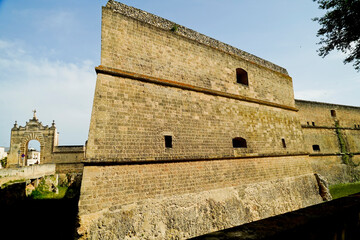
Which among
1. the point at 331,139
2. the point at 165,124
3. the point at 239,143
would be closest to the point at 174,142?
the point at 165,124

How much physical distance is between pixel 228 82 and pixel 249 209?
526cm

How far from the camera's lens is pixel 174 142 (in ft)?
19.7

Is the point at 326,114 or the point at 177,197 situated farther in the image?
the point at 326,114

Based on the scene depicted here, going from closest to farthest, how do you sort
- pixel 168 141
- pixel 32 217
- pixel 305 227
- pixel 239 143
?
1. pixel 305 227
2. pixel 168 141
3. pixel 32 217
4. pixel 239 143

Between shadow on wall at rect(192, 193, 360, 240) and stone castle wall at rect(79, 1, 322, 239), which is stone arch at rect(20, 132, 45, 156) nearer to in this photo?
stone castle wall at rect(79, 1, 322, 239)

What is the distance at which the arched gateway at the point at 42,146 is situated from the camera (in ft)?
59.5

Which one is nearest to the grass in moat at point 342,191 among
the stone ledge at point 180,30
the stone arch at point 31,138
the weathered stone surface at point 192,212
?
the weathered stone surface at point 192,212

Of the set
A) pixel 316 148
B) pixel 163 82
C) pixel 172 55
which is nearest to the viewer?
pixel 163 82

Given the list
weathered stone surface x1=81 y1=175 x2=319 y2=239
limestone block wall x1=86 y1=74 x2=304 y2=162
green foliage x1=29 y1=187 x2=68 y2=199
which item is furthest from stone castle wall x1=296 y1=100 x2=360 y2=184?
green foliage x1=29 y1=187 x2=68 y2=199

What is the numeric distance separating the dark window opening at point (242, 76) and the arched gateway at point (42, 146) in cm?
1698

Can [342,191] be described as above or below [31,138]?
below

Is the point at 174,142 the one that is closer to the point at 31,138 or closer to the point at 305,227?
the point at 305,227

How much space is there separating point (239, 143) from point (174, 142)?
3484 mm

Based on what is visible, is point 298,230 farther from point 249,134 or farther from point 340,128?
point 340,128
